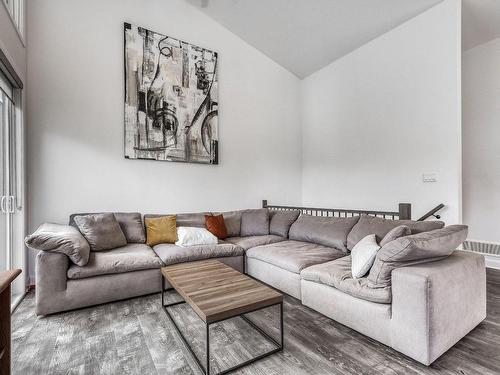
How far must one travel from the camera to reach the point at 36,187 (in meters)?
3.04

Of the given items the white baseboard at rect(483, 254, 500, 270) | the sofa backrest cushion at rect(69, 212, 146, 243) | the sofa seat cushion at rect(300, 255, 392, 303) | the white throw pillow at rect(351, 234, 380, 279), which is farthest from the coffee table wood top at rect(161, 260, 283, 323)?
the white baseboard at rect(483, 254, 500, 270)

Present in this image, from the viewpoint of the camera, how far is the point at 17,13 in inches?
Result: 105

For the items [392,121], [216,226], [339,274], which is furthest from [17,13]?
[392,121]

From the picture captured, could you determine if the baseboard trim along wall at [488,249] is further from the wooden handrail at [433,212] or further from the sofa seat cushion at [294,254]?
the sofa seat cushion at [294,254]

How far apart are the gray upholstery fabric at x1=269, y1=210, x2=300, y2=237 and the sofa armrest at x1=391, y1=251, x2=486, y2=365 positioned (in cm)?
211

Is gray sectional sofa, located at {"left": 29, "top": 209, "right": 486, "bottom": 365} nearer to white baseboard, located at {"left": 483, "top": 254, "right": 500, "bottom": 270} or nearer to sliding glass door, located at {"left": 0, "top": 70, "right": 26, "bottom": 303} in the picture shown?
sliding glass door, located at {"left": 0, "top": 70, "right": 26, "bottom": 303}

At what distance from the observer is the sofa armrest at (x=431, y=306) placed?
1.57 meters

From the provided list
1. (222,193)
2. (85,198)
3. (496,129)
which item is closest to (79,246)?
(85,198)

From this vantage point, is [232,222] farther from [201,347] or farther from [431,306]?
[431,306]

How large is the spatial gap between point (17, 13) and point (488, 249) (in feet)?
20.8

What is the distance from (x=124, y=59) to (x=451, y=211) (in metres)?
4.57

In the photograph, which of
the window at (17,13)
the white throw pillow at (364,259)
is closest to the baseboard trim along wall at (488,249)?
the white throw pillow at (364,259)

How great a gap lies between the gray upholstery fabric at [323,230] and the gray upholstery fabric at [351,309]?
33.0 inches

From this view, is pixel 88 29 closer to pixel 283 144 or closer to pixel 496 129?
pixel 283 144
